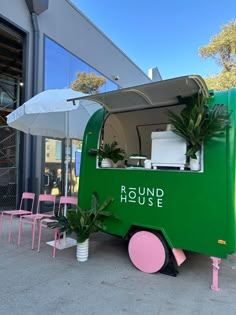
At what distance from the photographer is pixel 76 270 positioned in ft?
11.7

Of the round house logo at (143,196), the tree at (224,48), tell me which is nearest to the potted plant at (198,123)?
the round house logo at (143,196)

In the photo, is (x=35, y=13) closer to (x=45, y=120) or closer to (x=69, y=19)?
(x=69, y=19)

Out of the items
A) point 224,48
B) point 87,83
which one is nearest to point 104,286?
point 87,83

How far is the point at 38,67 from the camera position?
6.92 metres

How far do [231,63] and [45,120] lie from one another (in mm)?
10621

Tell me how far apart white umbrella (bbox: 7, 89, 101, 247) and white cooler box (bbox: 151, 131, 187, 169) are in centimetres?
154

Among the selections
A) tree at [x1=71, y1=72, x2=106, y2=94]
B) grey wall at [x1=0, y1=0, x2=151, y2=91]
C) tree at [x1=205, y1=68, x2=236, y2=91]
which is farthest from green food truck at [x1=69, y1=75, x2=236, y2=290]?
tree at [x1=205, y1=68, x2=236, y2=91]

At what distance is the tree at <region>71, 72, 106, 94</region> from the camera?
344 inches

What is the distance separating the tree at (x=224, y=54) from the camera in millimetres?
12216

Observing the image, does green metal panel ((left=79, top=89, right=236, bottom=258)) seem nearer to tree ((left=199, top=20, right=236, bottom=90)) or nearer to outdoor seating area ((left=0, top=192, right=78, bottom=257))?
outdoor seating area ((left=0, top=192, right=78, bottom=257))

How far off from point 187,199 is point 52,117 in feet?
11.0

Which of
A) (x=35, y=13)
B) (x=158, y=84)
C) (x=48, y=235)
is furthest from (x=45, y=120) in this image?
(x=35, y=13)

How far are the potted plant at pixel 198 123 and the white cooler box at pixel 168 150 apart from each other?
0.10 metres

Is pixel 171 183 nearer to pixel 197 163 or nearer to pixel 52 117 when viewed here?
pixel 197 163
